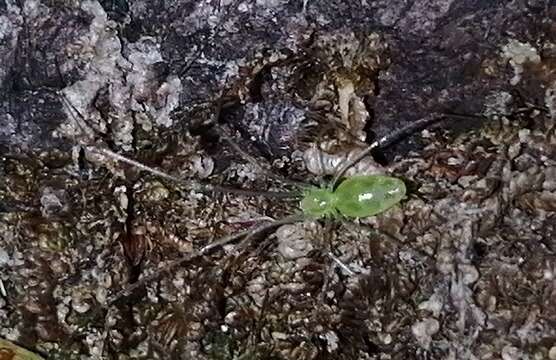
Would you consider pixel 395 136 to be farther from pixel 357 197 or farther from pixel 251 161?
pixel 251 161

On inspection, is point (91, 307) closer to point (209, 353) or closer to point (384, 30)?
point (209, 353)

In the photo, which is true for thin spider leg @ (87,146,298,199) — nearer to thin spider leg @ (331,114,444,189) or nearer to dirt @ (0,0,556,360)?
dirt @ (0,0,556,360)

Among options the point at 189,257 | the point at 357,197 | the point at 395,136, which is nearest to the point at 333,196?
the point at 357,197

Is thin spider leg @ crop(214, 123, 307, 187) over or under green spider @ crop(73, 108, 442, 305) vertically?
over

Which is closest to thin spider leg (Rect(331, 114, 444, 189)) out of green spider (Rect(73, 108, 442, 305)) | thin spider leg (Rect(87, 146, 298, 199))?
green spider (Rect(73, 108, 442, 305))

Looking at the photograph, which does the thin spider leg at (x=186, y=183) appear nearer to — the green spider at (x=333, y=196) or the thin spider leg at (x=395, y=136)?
the green spider at (x=333, y=196)

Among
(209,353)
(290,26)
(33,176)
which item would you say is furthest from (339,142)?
(33,176)

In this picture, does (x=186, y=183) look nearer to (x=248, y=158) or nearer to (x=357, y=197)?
(x=248, y=158)

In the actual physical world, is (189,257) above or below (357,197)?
below
